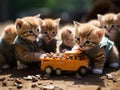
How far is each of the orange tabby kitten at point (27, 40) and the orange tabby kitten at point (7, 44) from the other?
335 mm

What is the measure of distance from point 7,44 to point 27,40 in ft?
1.80

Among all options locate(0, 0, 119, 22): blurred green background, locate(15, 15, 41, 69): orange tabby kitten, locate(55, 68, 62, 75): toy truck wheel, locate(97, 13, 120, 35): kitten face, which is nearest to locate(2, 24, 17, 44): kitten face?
locate(15, 15, 41, 69): orange tabby kitten

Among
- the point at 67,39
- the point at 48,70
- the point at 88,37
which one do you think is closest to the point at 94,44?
the point at 88,37

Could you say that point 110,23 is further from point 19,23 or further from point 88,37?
point 19,23

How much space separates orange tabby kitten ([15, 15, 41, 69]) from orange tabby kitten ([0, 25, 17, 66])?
335mm

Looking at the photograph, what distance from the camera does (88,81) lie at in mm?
6789

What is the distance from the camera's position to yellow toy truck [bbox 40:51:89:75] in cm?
691

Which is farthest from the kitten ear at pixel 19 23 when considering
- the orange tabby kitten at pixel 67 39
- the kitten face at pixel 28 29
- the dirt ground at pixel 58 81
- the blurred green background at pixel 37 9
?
the blurred green background at pixel 37 9

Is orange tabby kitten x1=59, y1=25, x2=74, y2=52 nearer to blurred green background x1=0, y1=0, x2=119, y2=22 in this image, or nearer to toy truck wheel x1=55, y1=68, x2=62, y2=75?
toy truck wheel x1=55, y1=68, x2=62, y2=75

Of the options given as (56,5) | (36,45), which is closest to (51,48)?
(36,45)

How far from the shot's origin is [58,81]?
6.76m

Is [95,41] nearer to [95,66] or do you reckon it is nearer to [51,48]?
[95,66]

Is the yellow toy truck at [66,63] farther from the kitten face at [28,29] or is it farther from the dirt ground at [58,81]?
the kitten face at [28,29]

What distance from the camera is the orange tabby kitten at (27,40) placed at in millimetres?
7051
